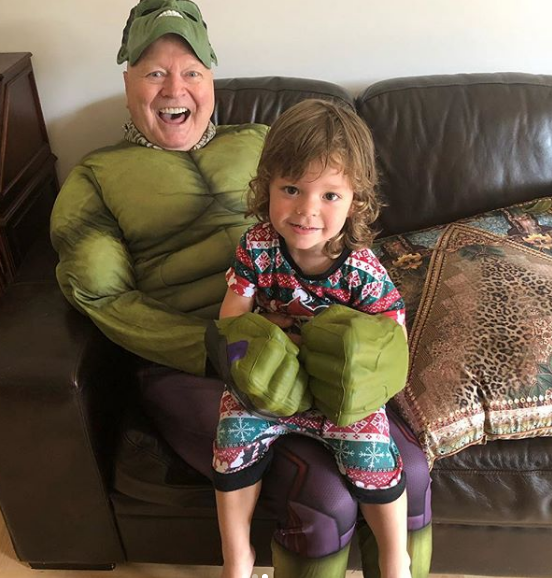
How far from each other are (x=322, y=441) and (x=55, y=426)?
505 mm

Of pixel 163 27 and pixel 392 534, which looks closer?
pixel 392 534

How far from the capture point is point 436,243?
60.6 inches

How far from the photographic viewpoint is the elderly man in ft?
4.27

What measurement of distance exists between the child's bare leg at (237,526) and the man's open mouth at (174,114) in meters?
0.81

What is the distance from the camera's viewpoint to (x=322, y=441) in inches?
45.4

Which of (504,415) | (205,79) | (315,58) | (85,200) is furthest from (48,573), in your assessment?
(315,58)

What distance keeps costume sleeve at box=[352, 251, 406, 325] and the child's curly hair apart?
0.05 m

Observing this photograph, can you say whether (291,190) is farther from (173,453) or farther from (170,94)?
(173,453)

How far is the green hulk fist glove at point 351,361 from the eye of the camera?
100 cm

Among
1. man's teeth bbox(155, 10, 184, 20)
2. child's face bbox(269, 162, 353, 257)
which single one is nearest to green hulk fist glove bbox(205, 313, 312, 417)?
child's face bbox(269, 162, 353, 257)

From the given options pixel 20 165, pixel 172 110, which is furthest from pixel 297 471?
pixel 20 165

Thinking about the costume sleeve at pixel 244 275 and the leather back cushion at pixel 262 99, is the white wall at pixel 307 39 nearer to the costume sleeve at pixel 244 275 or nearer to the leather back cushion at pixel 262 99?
the leather back cushion at pixel 262 99

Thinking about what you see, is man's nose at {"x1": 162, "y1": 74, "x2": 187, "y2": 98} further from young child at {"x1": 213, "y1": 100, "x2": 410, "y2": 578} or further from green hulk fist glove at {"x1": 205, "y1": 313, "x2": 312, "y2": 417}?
green hulk fist glove at {"x1": 205, "y1": 313, "x2": 312, "y2": 417}

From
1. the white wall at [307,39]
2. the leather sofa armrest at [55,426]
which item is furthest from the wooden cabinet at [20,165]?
the leather sofa armrest at [55,426]
